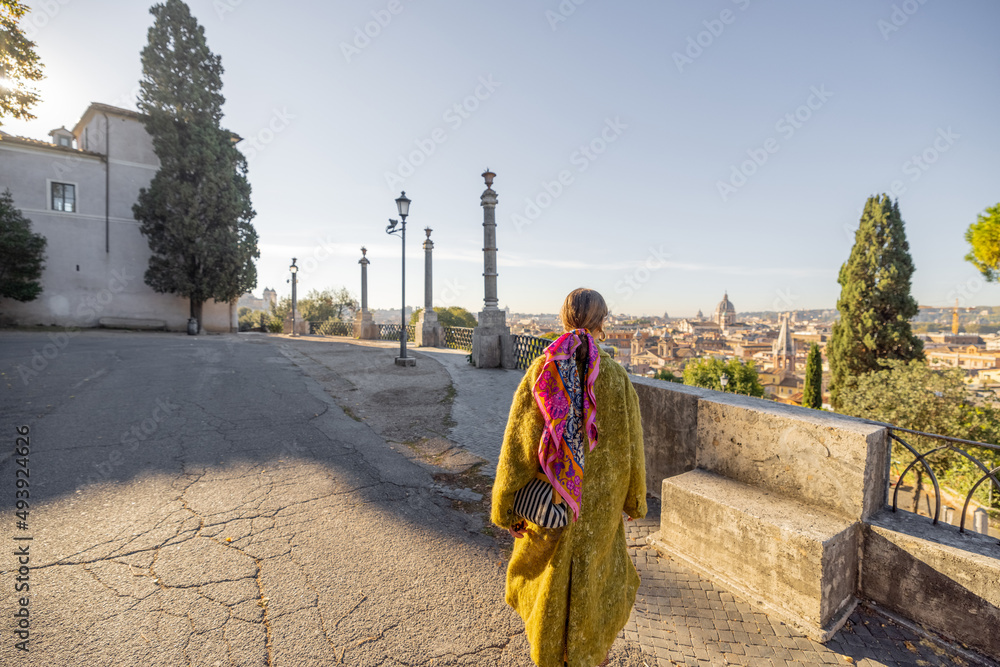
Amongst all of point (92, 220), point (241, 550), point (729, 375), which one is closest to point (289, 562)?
point (241, 550)

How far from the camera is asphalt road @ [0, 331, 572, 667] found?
201cm

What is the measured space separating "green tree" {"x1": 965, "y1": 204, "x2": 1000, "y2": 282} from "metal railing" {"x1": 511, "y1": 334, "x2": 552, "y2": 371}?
9545mm

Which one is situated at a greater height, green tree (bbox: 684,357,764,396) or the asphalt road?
the asphalt road

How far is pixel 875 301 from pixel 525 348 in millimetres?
19981

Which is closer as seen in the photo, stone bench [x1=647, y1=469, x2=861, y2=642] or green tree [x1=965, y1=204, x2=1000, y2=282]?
stone bench [x1=647, y1=469, x2=861, y2=642]

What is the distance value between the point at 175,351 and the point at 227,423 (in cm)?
815

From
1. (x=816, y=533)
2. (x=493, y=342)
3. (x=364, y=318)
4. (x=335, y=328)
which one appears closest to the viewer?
(x=816, y=533)

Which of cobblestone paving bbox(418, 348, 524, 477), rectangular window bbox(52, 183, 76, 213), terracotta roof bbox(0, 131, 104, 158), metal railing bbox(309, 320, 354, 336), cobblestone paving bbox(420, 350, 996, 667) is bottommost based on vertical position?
cobblestone paving bbox(420, 350, 996, 667)

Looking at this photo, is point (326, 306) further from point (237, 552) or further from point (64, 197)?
point (237, 552)

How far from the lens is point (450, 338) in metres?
17.8

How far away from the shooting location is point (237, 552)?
8.86ft

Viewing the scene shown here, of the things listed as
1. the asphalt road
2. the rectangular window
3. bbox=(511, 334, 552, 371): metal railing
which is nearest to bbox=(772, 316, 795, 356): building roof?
bbox=(511, 334, 552, 371): metal railing

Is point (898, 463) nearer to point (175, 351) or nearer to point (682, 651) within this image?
point (682, 651)

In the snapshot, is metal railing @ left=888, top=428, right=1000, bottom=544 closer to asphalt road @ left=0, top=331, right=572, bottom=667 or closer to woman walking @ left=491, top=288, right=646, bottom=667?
woman walking @ left=491, top=288, right=646, bottom=667
